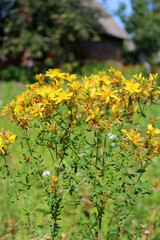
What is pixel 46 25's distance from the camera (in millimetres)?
14602

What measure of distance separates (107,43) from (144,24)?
1702 centimetres

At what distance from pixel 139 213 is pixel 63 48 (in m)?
14.4

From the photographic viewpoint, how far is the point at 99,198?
133 cm

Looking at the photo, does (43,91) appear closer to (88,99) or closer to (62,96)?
(62,96)

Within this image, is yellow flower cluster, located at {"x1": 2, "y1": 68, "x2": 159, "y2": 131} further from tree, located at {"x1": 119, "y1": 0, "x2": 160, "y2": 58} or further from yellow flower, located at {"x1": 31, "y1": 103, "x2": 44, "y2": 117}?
tree, located at {"x1": 119, "y1": 0, "x2": 160, "y2": 58}

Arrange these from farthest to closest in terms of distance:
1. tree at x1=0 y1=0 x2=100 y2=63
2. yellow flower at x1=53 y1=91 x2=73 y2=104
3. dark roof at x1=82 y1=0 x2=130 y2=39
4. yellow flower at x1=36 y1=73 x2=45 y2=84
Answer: dark roof at x1=82 y1=0 x2=130 y2=39 < tree at x1=0 y1=0 x2=100 y2=63 < yellow flower at x1=36 y1=73 x2=45 y2=84 < yellow flower at x1=53 y1=91 x2=73 y2=104

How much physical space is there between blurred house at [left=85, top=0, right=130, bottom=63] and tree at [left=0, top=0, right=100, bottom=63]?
1834 millimetres

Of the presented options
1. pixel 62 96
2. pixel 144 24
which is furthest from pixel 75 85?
pixel 144 24

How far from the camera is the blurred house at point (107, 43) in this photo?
17252mm

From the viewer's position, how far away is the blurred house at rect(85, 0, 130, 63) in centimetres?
1725

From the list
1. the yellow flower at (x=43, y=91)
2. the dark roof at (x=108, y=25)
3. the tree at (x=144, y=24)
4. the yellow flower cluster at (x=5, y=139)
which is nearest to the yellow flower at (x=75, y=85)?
the yellow flower at (x=43, y=91)

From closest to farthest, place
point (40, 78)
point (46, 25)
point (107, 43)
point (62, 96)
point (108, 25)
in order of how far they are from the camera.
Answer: point (62, 96)
point (40, 78)
point (46, 25)
point (107, 43)
point (108, 25)

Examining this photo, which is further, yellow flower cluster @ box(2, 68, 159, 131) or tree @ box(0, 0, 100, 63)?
tree @ box(0, 0, 100, 63)

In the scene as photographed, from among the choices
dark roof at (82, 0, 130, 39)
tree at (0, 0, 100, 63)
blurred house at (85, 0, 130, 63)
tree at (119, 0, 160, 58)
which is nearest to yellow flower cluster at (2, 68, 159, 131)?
tree at (0, 0, 100, 63)
